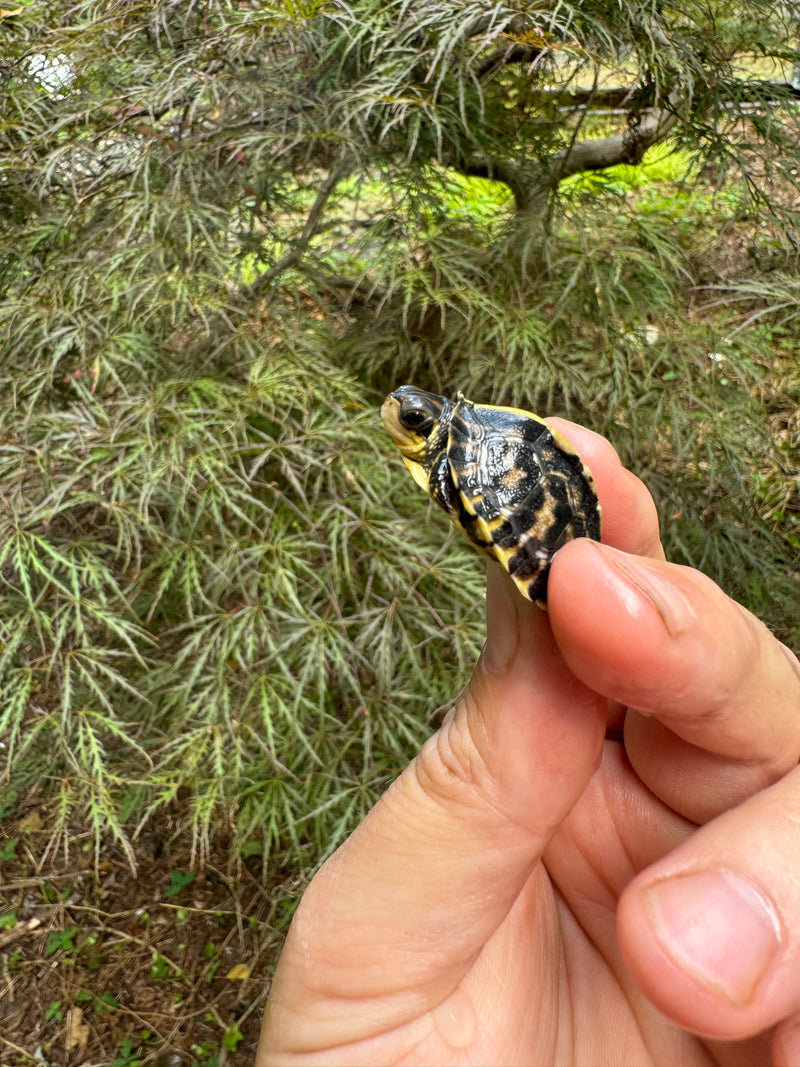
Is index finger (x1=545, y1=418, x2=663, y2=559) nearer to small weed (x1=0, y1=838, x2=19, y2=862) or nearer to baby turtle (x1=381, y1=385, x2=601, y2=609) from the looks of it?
baby turtle (x1=381, y1=385, x2=601, y2=609)

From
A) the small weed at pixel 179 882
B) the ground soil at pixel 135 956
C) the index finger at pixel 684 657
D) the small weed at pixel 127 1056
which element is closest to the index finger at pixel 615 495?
the index finger at pixel 684 657

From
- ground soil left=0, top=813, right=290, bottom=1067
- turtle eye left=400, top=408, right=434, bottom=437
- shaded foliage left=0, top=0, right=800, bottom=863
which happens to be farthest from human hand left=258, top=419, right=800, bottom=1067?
ground soil left=0, top=813, right=290, bottom=1067

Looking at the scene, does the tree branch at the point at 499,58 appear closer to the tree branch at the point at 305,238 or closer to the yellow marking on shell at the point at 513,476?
the tree branch at the point at 305,238

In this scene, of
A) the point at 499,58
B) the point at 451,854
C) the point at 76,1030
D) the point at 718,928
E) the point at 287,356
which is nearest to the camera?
the point at 718,928

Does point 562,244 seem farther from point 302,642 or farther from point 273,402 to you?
point 302,642

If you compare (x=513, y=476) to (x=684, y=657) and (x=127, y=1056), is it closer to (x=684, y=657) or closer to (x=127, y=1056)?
(x=684, y=657)

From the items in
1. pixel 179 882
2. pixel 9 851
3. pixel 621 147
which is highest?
pixel 621 147

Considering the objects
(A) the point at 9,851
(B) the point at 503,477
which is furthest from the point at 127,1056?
(B) the point at 503,477
